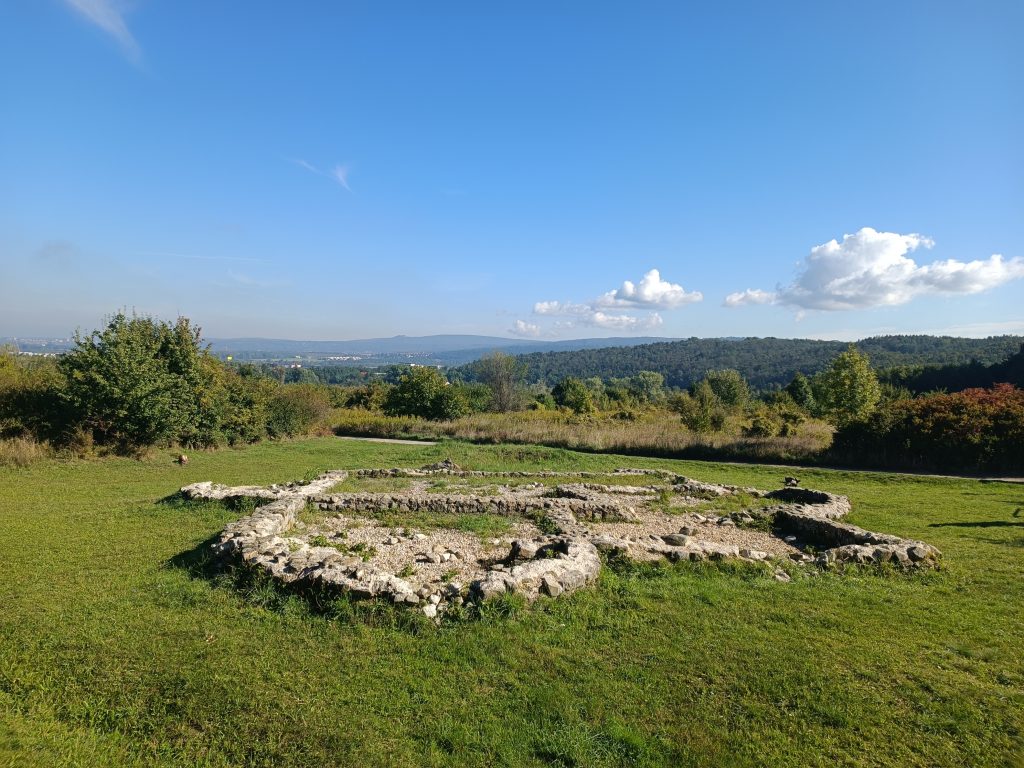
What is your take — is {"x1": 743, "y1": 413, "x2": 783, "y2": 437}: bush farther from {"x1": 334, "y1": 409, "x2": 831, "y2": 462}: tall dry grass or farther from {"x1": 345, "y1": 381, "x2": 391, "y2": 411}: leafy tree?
{"x1": 345, "y1": 381, "x2": 391, "y2": 411}: leafy tree

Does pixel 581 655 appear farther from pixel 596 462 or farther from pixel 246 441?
pixel 246 441

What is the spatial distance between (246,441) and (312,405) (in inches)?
271

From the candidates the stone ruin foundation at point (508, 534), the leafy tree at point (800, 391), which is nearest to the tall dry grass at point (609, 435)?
the stone ruin foundation at point (508, 534)

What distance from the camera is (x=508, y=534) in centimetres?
1123

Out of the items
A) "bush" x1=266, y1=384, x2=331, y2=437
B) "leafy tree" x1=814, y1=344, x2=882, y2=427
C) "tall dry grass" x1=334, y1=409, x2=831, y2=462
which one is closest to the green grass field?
"tall dry grass" x1=334, y1=409, x2=831, y2=462

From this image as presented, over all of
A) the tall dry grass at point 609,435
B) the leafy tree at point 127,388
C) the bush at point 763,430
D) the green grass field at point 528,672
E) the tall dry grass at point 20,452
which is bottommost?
the tall dry grass at point 609,435

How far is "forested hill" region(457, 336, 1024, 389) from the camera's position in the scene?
3701 inches

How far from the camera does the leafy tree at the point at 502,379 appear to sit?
57156 mm

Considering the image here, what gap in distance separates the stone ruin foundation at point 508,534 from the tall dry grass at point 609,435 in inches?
351

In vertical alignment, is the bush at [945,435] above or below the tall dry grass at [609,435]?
above

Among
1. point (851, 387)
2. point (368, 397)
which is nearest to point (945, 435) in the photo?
point (851, 387)

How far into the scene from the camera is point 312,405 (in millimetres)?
33062

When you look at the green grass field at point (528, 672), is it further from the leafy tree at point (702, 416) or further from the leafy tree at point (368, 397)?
the leafy tree at point (368, 397)

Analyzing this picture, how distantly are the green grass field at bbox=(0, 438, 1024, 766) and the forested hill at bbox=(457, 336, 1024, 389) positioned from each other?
59.2m
